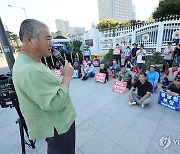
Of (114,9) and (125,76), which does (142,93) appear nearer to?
(125,76)

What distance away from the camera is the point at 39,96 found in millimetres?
776

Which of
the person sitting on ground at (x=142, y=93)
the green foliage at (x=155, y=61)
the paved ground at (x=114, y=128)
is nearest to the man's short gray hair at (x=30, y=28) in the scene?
the paved ground at (x=114, y=128)

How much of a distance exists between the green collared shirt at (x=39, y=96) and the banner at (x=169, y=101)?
9.99 feet

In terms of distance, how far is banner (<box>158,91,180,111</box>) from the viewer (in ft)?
9.67

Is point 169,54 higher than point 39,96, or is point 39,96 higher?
point 39,96

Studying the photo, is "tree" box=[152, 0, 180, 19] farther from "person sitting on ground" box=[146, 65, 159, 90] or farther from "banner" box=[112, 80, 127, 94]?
"banner" box=[112, 80, 127, 94]

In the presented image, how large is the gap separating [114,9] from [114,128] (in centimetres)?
7116

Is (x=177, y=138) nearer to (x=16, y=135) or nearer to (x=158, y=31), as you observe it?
(x=16, y=135)

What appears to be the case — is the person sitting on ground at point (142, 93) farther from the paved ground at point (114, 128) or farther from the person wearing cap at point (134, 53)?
the person wearing cap at point (134, 53)

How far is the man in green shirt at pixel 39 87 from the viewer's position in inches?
30.5

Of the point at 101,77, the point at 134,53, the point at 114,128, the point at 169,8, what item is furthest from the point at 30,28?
the point at 169,8

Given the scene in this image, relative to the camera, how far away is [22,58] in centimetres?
86

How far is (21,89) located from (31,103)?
13 cm

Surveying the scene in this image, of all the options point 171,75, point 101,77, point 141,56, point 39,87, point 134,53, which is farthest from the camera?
point 134,53
